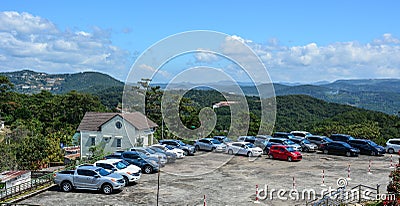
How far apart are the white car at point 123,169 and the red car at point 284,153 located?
13.2 meters

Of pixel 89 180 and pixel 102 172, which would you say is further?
pixel 102 172

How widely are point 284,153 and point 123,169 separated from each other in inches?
560

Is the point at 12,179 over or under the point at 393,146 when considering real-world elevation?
under

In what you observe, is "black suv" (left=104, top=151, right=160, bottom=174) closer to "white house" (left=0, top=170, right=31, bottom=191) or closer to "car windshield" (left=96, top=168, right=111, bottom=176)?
"car windshield" (left=96, top=168, right=111, bottom=176)

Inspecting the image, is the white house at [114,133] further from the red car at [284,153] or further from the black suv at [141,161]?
the red car at [284,153]

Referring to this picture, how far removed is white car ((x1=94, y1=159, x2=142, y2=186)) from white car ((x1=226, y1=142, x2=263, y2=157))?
12810mm

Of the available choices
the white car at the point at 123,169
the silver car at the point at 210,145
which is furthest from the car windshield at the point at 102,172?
the silver car at the point at 210,145

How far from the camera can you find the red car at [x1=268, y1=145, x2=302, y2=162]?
3095 centimetres

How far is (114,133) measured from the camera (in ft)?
138

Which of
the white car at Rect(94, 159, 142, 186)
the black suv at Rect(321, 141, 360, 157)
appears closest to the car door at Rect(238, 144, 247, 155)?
the black suv at Rect(321, 141, 360, 157)

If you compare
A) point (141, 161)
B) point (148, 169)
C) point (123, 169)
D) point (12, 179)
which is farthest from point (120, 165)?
point (12, 179)

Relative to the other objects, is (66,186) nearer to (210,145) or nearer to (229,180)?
(229,180)

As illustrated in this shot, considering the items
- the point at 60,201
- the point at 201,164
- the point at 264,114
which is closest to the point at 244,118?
the point at 264,114

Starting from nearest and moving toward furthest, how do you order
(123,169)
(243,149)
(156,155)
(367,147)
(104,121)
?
(123,169) < (156,155) < (243,149) < (367,147) < (104,121)
